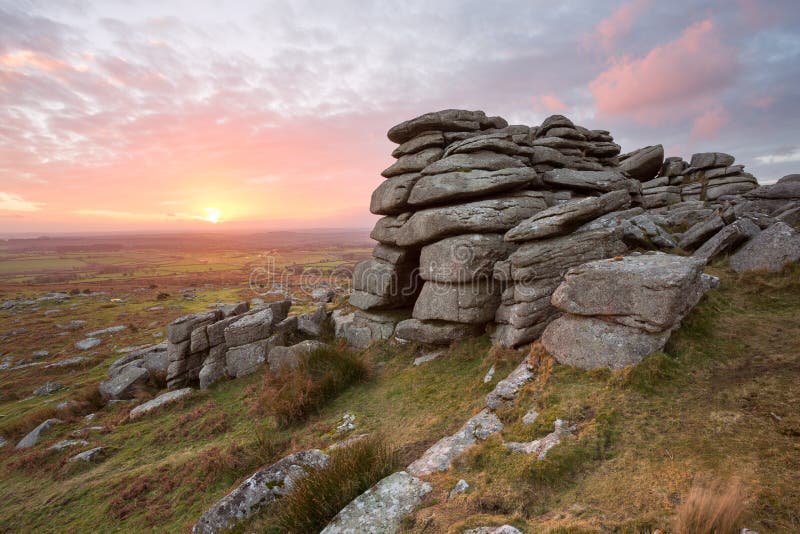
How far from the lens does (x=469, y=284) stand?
14719mm

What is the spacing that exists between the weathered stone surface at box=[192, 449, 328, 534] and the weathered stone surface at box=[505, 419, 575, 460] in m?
4.52

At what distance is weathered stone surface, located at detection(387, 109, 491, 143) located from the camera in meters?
20.0

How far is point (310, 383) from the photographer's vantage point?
13.7 metres

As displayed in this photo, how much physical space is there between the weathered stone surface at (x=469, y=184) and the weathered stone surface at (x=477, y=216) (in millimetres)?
523

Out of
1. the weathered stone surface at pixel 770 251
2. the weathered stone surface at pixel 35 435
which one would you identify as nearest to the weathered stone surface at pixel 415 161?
the weathered stone surface at pixel 770 251

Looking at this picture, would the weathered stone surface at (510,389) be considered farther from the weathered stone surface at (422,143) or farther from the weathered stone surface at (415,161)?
the weathered stone surface at (422,143)

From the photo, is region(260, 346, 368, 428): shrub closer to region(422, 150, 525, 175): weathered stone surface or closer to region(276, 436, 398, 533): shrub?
region(276, 436, 398, 533): shrub

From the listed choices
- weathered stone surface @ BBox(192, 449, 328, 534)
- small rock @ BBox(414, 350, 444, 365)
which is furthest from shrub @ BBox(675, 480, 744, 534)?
small rock @ BBox(414, 350, 444, 365)

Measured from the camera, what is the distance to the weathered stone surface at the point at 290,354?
16.3m

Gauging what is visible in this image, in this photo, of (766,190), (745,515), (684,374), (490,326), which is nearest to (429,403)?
(490,326)

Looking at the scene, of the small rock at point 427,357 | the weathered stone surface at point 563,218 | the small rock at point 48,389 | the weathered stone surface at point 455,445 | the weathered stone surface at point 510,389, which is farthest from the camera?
the small rock at point 48,389

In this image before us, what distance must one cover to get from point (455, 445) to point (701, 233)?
15131 millimetres

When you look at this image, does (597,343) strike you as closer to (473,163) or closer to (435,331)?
(435,331)

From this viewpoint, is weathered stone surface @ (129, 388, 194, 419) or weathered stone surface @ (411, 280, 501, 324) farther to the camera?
weathered stone surface @ (129, 388, 194, 419)
